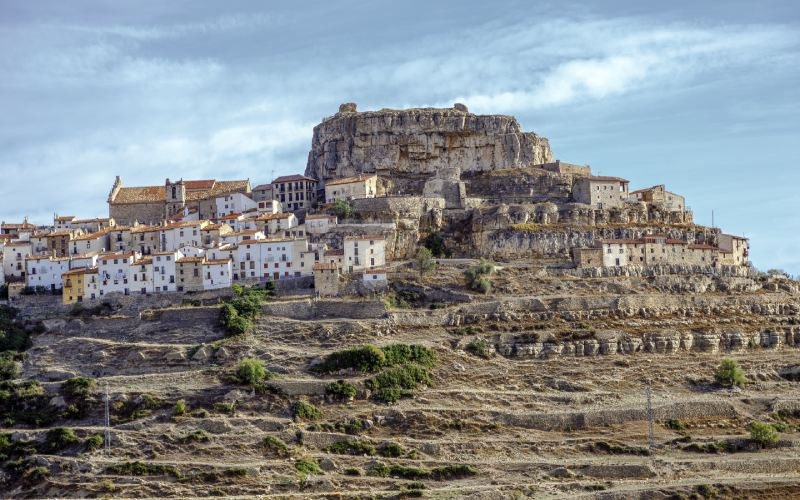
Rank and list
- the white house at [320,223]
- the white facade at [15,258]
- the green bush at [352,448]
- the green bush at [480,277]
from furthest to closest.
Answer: the white house at [320,223]
the white facade at [15,258]
the green bush at [480,277]
the green bush at [352,448]

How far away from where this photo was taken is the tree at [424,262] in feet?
230

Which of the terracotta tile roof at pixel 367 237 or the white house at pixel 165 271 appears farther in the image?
the terracotta tile roof at pixel 367 237

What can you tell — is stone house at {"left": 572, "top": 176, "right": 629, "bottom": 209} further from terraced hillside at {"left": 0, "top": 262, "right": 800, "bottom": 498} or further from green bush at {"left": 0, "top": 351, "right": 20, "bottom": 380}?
green bush at {"left": 0, "top": 351, "right": 20, "bottom": 380}

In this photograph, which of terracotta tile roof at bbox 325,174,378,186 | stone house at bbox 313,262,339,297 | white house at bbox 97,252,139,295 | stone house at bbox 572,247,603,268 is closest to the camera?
stone house at bbox 313,262,339,297

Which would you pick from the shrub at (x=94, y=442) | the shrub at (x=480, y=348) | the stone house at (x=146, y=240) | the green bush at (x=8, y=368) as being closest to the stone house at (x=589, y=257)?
the shrub at (x=480, y=348)

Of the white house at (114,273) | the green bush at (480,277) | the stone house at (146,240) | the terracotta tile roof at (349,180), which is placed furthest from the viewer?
the terracotta tile roof at (349,180)

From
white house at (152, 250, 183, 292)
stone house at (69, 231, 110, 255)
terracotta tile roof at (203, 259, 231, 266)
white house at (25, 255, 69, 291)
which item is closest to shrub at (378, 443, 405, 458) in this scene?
terracotta tile roof at (203, 259, 231, 266)

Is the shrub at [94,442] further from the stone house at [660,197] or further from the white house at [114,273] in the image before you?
the stone house at [660,197]

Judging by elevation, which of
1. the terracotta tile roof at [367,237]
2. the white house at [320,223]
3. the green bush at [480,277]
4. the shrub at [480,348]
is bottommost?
the shrub at [480,348]

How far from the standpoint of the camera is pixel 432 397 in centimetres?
5897

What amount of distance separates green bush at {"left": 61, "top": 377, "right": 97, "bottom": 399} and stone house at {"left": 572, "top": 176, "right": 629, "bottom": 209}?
35985mm

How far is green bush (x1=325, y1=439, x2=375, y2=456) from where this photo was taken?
54.8 meters

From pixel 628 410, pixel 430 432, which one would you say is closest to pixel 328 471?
pixel 430 432

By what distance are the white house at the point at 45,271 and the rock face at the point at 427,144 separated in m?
22.0
